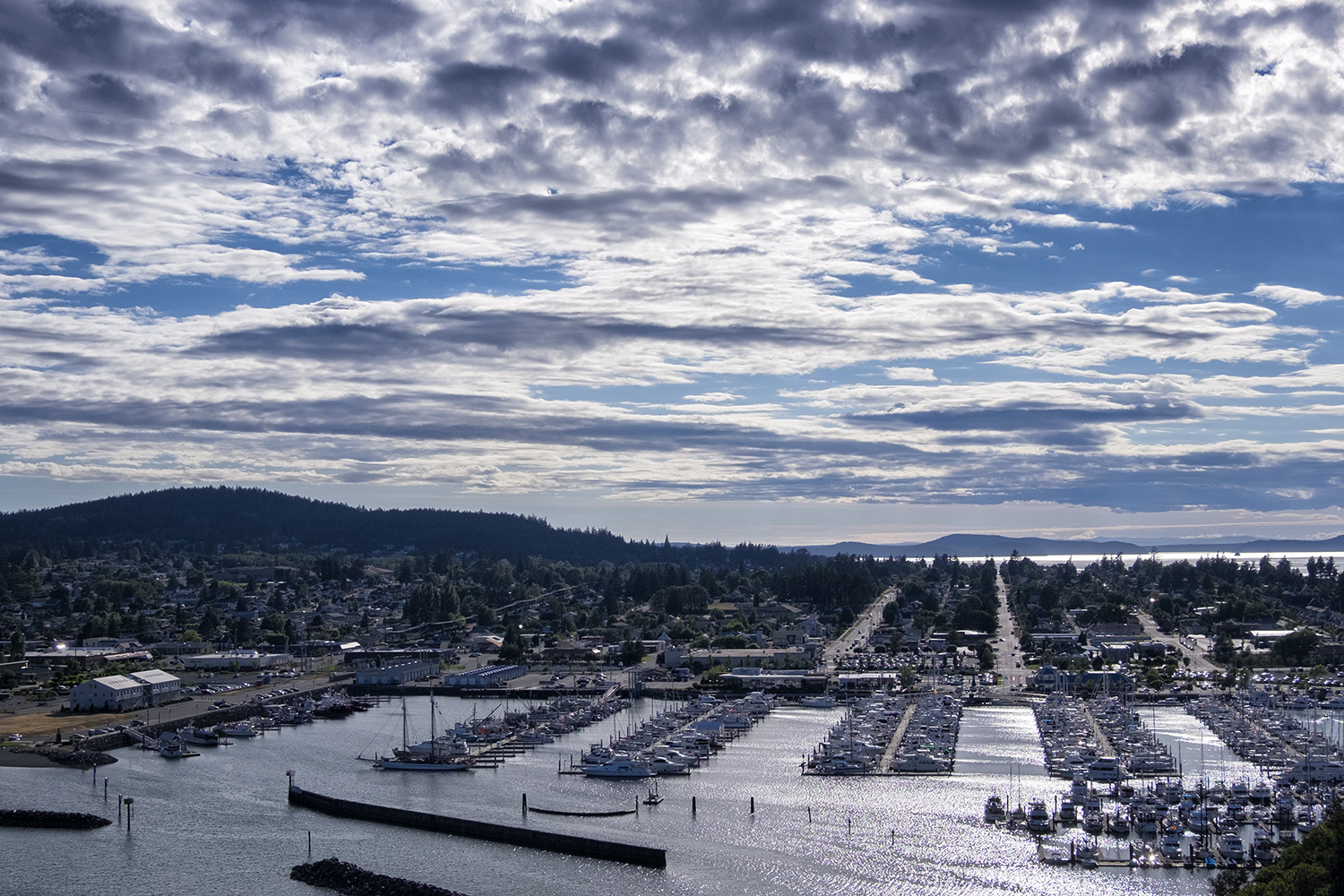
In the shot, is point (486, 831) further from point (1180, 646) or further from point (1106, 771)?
point (1180, 646)

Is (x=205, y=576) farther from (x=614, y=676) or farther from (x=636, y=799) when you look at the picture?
(x=636, y=799)

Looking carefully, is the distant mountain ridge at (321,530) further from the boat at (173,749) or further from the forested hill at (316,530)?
the boat at (173,749)

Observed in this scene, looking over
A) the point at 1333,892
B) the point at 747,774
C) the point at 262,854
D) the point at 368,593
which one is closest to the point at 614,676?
the point at 747,774

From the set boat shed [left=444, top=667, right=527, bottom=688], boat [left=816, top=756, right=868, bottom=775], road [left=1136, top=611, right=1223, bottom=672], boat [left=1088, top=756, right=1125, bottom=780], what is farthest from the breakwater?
road [left=1136, top=611, right=1223, bottom=672]

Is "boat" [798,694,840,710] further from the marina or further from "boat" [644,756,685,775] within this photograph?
"boat" [644,756,685,775]

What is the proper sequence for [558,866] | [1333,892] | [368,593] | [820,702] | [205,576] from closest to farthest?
[1333,892] → [558,866] → [820,702] → [368,593] → [205,576]

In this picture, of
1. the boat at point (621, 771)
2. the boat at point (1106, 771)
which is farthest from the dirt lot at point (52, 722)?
the boat at point (1106, 771)

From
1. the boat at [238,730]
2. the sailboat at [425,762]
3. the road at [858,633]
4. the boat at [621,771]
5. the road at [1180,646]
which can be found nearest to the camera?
the boat at [621,771]
